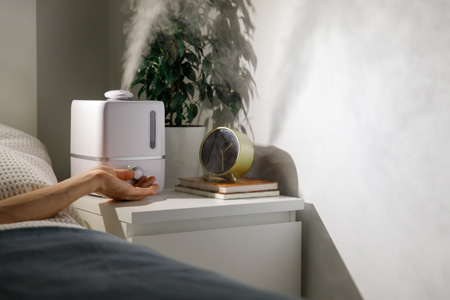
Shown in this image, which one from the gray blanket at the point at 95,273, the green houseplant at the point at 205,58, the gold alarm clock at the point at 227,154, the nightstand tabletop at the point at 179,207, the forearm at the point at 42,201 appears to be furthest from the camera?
the green houseplant at the point at 205,58

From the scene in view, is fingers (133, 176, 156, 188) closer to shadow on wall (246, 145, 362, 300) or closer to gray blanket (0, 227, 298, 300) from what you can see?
shadow on wall (246, 145, 362, 300)

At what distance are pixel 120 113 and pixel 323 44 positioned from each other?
605 mm

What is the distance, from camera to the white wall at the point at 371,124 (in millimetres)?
1408

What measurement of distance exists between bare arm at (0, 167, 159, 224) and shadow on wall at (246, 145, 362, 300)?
40cm

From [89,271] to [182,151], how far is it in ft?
3.96

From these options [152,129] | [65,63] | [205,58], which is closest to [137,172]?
[152,129]

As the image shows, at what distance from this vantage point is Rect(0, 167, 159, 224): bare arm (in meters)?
1.40

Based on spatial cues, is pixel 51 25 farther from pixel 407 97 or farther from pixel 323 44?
pixel 407 97

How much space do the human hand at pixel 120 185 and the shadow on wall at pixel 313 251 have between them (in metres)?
0.39

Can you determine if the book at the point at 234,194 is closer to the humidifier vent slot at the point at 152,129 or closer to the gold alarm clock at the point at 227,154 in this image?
the gold alarm clock at the point at 227,154

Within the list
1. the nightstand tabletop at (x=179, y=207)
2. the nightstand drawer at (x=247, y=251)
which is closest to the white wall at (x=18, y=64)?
the nightstand tabletop at (x=179, y=207)

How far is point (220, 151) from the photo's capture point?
185 centimetres

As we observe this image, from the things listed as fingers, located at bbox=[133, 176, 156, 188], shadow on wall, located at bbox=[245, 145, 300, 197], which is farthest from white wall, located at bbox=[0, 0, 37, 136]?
shadow on wall, located at bbox=[245, 145, 300, 197]

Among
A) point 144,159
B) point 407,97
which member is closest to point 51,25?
point 144,159
